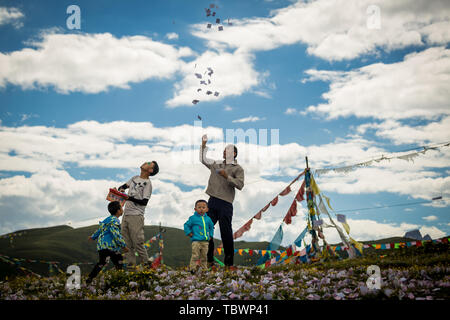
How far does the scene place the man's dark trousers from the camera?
10.5m

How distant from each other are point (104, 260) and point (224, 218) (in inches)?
130

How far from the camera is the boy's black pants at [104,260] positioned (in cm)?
930

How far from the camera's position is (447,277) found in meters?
7.17

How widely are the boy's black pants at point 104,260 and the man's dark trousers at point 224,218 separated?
2.52 metres

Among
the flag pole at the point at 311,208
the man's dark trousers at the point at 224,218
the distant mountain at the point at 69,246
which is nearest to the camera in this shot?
the man's dark trousers at the point at 224,218

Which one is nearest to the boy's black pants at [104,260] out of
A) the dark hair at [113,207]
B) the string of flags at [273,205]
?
the dark hair at [113,207]

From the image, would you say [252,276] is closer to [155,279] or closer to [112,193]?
[155,279]

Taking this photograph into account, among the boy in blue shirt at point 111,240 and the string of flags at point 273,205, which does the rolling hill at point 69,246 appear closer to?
the string of flags at point 273,205

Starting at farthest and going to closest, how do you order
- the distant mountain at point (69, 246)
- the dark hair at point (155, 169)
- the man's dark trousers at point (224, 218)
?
1. the distant mountain at point (69, 246)
2. the dark hair at point (155, 169)
3. the man's dark trousers at point (224, 218)

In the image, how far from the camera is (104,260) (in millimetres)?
9562

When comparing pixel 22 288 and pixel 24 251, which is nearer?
pixel 22 288

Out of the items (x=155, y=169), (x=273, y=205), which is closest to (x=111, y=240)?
(x=155, y=169)
